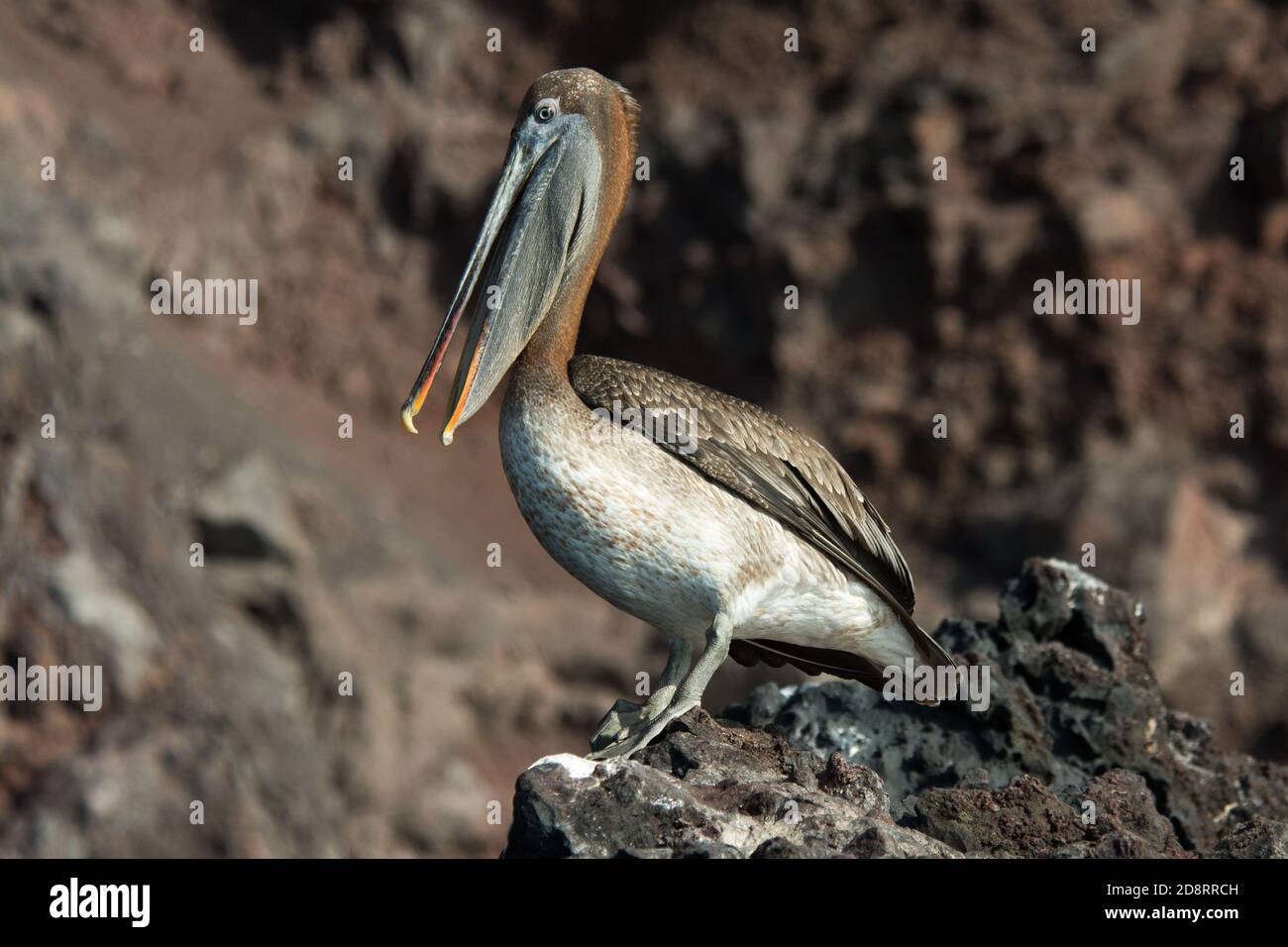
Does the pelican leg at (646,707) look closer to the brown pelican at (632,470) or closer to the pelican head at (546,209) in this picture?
the brown pelican at (632,470)

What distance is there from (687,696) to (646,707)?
0.29 metres

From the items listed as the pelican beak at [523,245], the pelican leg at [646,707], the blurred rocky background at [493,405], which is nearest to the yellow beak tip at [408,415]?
the pelican beak at [523,245]

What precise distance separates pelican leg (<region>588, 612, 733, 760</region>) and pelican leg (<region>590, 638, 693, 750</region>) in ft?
0.09

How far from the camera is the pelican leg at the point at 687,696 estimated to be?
6.42 metres

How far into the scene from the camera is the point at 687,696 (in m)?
6.55

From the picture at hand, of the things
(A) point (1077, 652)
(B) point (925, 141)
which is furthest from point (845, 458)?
(A) point (1077, 652)

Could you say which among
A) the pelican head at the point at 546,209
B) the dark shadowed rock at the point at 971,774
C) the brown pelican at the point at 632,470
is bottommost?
the dark shadowed rock at the point at 971,774

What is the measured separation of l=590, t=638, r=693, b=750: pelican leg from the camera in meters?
6.71

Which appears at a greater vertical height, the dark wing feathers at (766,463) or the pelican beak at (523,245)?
the pelican beak at (523,245)

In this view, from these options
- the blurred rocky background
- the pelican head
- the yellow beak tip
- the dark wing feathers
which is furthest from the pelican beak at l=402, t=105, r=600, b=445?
the blurred rocky background

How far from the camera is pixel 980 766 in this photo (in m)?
7.25

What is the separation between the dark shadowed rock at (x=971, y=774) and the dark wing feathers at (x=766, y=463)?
0.70m

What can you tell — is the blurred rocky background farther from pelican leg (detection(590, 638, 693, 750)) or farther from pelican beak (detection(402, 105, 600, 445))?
pelican beak (detection(402, 105, 600, 445))

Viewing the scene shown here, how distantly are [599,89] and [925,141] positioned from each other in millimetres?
12599
